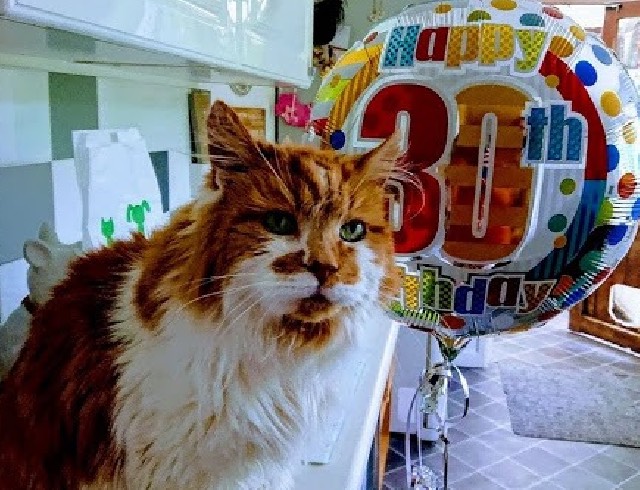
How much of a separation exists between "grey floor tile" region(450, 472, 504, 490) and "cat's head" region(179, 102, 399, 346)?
201 centimetres

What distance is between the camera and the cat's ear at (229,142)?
0.47 metres

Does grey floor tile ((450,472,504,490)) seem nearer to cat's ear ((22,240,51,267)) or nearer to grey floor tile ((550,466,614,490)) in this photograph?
grey floor tile ((550,466,614,490))

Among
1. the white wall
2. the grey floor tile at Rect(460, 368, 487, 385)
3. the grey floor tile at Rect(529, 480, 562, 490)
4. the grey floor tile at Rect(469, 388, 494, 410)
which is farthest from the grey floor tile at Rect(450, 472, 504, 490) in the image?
the white wall

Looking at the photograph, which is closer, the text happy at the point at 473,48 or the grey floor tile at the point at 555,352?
the text happy at the point at 473,48

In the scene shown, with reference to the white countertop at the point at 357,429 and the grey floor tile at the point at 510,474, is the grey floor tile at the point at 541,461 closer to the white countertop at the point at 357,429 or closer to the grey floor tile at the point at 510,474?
the grey floor tile at the point at 510,474

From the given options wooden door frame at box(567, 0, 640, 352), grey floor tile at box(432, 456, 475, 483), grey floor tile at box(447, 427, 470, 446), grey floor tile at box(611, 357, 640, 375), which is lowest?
grey floor tile at box(432, 456, 475, 483)

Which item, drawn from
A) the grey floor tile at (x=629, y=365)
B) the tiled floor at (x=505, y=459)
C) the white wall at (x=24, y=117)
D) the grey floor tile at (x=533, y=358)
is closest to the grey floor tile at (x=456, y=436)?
the tiled floor at (x=505, y=459)

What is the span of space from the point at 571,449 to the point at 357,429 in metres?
2.03

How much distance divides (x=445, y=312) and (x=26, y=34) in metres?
0.49

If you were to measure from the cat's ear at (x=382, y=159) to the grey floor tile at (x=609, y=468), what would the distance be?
2269mm

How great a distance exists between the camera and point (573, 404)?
9.86ft

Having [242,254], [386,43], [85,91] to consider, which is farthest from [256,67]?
[242,254]

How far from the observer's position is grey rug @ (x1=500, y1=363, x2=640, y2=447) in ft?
9.00

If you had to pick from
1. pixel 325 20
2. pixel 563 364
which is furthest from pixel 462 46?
pixel 563 364
